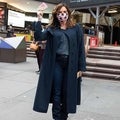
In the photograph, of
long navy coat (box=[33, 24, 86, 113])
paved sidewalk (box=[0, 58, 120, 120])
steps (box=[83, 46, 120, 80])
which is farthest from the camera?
steps (box=[83, 46, 120, 80])

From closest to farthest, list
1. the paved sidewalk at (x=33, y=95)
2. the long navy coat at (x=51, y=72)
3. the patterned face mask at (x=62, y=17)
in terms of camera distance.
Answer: the long navy coat at (x=51, y=72)
the patterned face mask at (x=62, y=17)
the paved sidewalk at (x=33, y=95)

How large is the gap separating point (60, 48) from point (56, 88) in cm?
56

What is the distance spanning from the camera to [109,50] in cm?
1706

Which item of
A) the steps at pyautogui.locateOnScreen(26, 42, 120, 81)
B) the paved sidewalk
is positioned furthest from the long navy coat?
the steps at pyautogui.locateOnScreen(26, 42, 120, 81)

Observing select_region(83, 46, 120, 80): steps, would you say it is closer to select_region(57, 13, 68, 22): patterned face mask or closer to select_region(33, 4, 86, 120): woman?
select_region(33, 4, 86, 120): woman

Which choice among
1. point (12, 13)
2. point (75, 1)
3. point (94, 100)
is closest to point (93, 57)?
point (94, 100)

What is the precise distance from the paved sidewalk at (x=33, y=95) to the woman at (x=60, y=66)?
101 centimetres

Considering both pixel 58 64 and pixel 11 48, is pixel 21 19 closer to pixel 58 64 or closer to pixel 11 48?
pixel 11 48

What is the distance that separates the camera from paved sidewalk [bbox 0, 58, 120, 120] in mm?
6645

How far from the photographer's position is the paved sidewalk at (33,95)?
6645 mm

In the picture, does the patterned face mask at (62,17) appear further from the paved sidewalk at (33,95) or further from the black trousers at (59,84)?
the paved sidewalk at (33,95)

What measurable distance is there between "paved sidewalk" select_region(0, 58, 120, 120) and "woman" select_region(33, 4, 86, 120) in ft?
3.31

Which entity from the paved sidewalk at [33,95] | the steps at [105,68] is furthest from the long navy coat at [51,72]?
the steps at [105,68]

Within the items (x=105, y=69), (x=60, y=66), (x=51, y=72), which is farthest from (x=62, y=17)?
(x=105, y=69)
